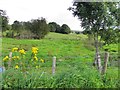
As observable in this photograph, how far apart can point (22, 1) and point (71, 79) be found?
389 centimetres

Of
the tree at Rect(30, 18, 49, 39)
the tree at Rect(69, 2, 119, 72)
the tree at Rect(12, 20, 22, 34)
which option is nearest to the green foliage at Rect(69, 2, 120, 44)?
the tree at Rect(69, 2, 119, 72)

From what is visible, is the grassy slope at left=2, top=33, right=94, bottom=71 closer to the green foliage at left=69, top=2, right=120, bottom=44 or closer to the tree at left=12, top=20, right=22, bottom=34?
the tree at left=12, top=20, right=22, bottom=34

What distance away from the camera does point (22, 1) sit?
7.77 metres

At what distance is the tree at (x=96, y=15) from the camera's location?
759cm

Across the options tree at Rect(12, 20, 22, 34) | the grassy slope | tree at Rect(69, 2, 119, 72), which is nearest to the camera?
tree at Rect(69, 2, 119, 72)

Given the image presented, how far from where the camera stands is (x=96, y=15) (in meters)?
7.80

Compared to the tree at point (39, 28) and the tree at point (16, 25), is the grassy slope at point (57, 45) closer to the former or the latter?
the tree at point (39, 28)

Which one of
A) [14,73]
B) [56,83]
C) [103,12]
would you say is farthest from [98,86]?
[103,12]

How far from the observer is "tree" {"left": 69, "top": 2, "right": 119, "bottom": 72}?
7.59 m

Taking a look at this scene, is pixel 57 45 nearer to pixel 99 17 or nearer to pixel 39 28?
pixel 39 28

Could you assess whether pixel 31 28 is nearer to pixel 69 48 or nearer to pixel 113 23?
pixel 69 48

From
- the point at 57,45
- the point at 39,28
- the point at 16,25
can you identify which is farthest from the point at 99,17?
the point at 39,28

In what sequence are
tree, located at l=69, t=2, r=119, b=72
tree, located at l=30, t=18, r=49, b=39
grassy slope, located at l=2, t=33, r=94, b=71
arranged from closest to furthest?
tree, located at l=69, t=2, r=119, b=72 < grassy slope, located at l=2, t=33, r=94, b=71 < tree, located at l=30, t=18, r=49, b=39

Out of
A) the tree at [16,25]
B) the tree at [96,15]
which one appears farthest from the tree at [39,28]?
the tree at [96,15]
